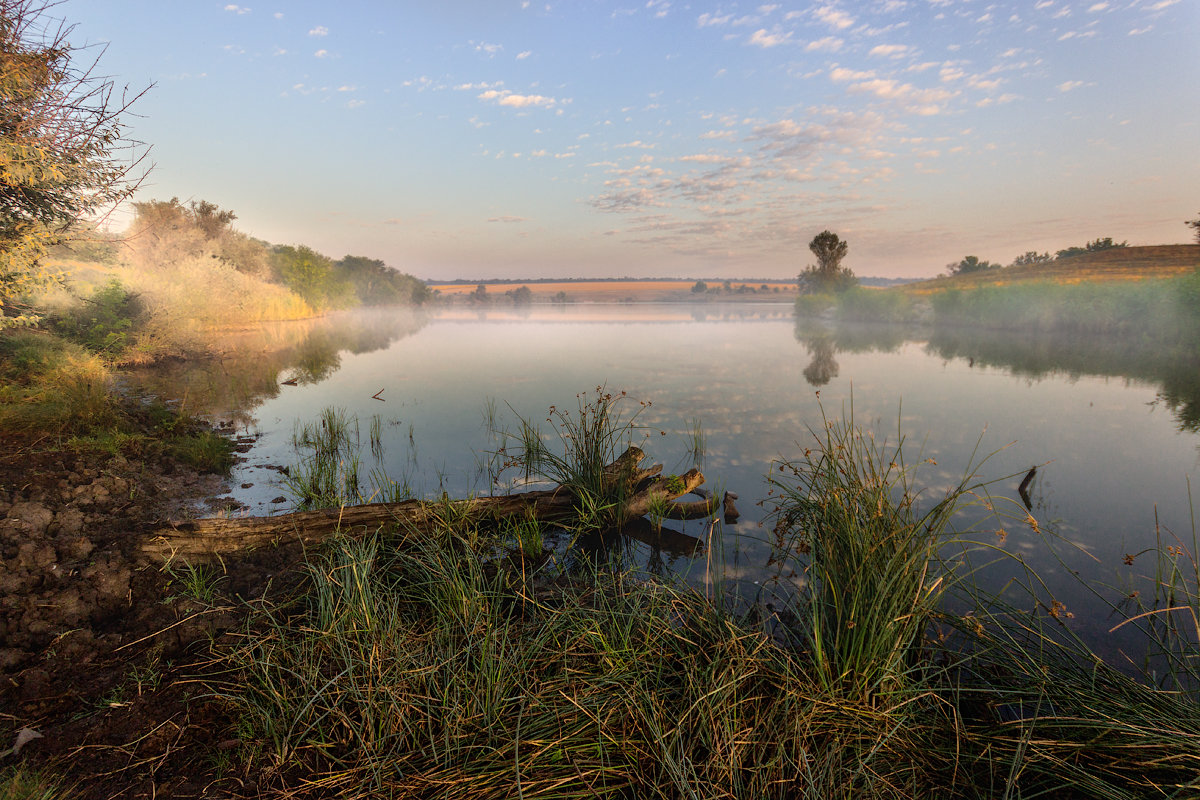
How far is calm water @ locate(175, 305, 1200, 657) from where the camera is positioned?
17.4ft

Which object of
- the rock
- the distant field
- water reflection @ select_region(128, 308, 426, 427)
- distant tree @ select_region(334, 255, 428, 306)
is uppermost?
distant tree @ select_region(334, 255, 428, 306)

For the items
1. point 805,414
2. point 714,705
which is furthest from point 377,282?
point 714,705

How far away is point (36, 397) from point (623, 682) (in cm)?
888

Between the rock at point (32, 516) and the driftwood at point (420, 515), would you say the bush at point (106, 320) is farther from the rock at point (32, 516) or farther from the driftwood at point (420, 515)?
the driftwood at point (420, 515)

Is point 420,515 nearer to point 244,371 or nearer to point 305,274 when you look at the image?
point 244,371

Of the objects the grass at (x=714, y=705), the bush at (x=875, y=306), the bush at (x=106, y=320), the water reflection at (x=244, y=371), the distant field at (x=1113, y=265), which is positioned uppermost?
the distant field at (x=1113, y=265)

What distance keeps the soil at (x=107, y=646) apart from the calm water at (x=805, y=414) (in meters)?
1.76

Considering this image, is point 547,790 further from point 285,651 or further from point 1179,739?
point 1179,739

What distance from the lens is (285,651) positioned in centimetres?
260

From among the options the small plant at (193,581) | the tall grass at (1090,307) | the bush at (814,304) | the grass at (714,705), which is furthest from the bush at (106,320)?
the bush at (814,304)

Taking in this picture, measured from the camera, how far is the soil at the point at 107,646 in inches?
82.3

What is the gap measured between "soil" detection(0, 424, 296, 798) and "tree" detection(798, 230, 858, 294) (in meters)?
51.4

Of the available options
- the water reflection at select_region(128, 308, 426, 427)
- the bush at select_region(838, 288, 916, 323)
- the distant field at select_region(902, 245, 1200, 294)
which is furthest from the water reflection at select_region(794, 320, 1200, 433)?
the water reflection at select_region(128, 308, 426, 427)

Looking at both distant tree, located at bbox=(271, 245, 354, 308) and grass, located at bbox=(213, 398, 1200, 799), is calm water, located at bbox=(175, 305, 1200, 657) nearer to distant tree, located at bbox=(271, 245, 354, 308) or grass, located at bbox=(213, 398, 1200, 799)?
grass, located at bbox=(213, 398, 1200, 799)
